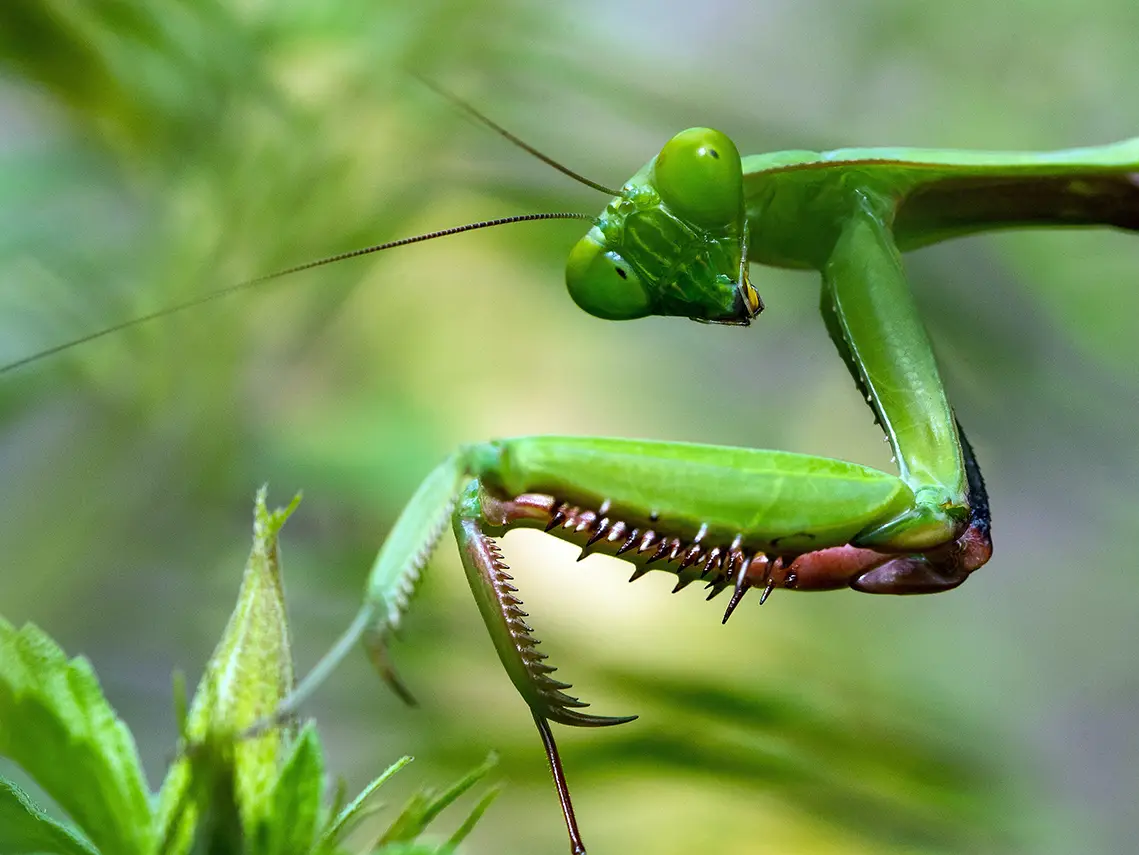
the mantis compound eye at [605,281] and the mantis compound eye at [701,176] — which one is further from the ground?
the mantis compound eye at [701,176]

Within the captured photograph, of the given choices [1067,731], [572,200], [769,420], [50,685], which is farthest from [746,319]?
[1067,731]

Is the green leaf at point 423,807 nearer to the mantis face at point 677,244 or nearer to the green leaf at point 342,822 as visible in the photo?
the green leaf at point 342,822

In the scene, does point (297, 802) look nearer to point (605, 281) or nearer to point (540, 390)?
point (605, 281)

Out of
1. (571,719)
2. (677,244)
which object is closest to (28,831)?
(571,719)

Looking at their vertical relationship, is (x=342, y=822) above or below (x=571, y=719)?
below

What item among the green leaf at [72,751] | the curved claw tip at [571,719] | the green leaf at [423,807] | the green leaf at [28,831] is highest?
the curved claw tip at [571,719]

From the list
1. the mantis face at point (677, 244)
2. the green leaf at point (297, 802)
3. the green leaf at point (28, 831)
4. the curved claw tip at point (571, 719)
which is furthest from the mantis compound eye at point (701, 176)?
the green leaf at point (28, 831)
